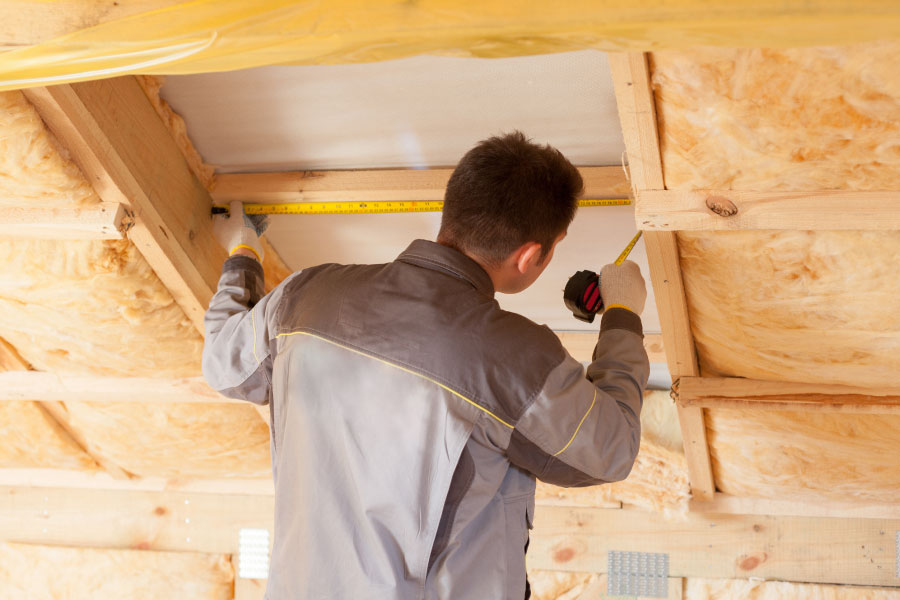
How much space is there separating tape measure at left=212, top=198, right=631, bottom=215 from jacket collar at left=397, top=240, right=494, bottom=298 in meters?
0.54

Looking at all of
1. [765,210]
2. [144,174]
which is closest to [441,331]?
[765,210]

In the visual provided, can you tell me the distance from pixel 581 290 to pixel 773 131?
1.85ft

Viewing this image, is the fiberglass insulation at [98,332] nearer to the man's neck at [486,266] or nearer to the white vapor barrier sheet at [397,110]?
the white vapor barrier sheet at [397,110]

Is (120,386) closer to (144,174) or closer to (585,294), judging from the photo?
(144,174)

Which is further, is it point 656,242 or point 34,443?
A: point 34,443

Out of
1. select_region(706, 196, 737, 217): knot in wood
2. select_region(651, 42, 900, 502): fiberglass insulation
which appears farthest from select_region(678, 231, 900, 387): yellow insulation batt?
select_region(706, 196, 737, 217): knot in wood

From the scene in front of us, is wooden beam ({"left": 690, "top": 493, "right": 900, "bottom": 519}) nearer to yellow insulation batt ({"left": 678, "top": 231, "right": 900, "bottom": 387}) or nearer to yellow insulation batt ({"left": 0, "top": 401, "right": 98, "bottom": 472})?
yellow insulation batt ({"left": 678, "top": 231, "right": 900, "bottom": 387})

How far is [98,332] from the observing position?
7.95 feet

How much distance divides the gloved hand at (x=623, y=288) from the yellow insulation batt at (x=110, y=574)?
2.50 metres

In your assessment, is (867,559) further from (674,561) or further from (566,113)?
(566,113)

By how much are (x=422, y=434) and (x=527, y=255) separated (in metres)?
0.40

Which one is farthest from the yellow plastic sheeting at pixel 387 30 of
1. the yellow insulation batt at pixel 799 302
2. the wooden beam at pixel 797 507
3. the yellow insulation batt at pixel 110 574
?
the yellow insulation batt at pixel 110 574

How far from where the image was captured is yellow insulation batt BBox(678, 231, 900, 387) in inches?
66.1

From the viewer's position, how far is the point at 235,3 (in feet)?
3.93
